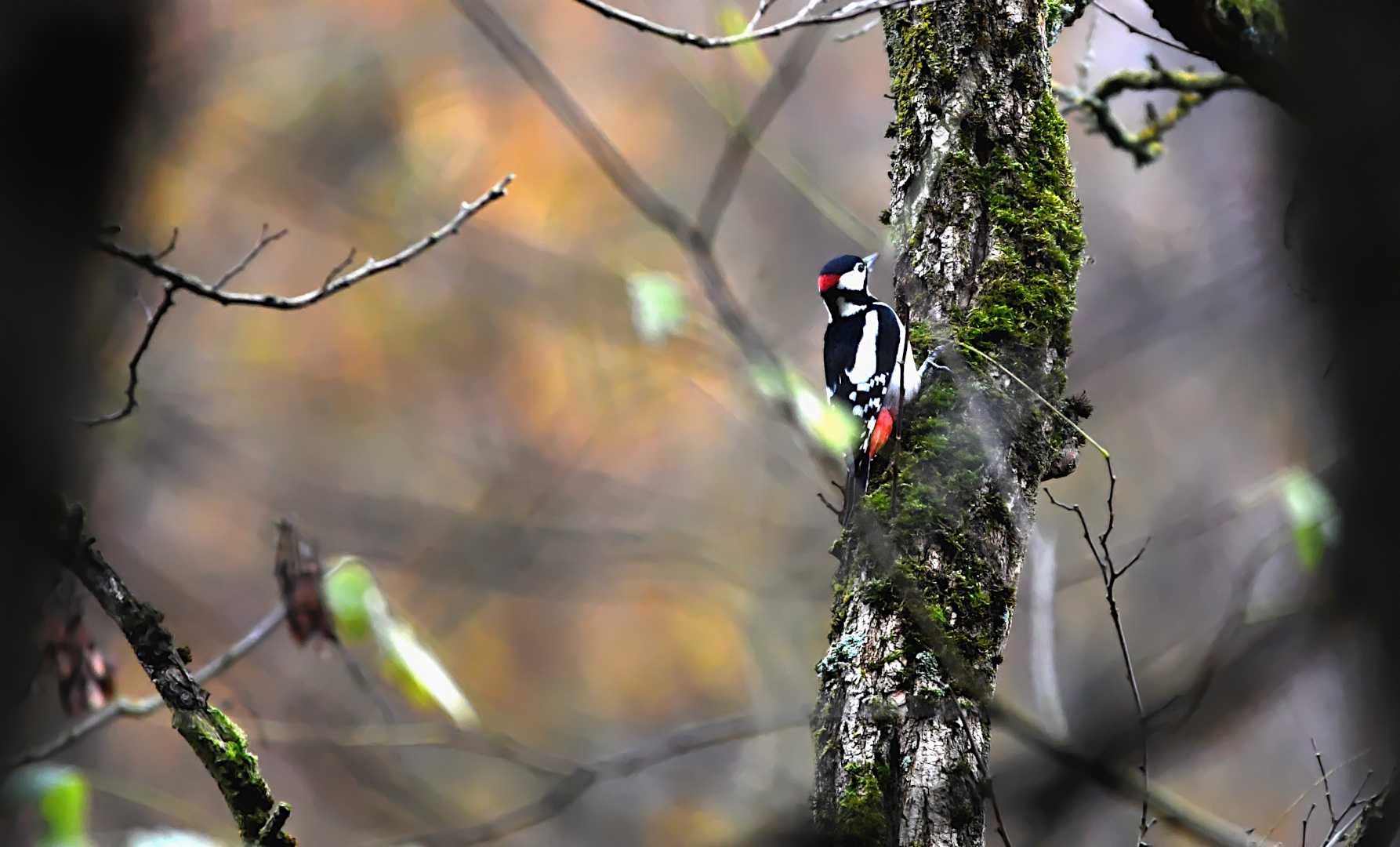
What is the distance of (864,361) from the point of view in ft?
11.7

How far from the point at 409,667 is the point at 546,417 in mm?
9177

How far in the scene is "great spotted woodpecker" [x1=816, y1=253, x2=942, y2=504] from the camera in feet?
8.92

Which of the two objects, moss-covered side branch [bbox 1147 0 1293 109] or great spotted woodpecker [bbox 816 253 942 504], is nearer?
great spotted woodpecker [bbox 816 253 942 504]

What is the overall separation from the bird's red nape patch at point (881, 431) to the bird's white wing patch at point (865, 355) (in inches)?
18.0

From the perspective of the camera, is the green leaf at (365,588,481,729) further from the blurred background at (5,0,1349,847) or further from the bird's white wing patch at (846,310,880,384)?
the blurred background at (5,0,1349,847)

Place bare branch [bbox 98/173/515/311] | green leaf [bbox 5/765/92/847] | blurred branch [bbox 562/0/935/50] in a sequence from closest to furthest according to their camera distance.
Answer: green leaf [bbox 5/765/92/847]
bare branch [bbox 98/173/515/311]
blurred branch [bbox 562/0/935/50]

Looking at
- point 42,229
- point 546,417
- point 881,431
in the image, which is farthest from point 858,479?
point 546,417

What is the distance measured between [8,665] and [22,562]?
107 millimetres

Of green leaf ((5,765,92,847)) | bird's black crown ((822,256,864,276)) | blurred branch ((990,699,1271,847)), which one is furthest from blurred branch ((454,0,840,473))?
bird's black crown ((822,256,864,276))

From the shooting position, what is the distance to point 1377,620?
72cm

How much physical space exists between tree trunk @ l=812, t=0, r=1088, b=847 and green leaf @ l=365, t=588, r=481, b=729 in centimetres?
90

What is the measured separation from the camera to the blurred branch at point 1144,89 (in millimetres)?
3770

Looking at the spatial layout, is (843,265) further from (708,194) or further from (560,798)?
(560,798)

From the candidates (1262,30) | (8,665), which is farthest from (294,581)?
(1262,30)
